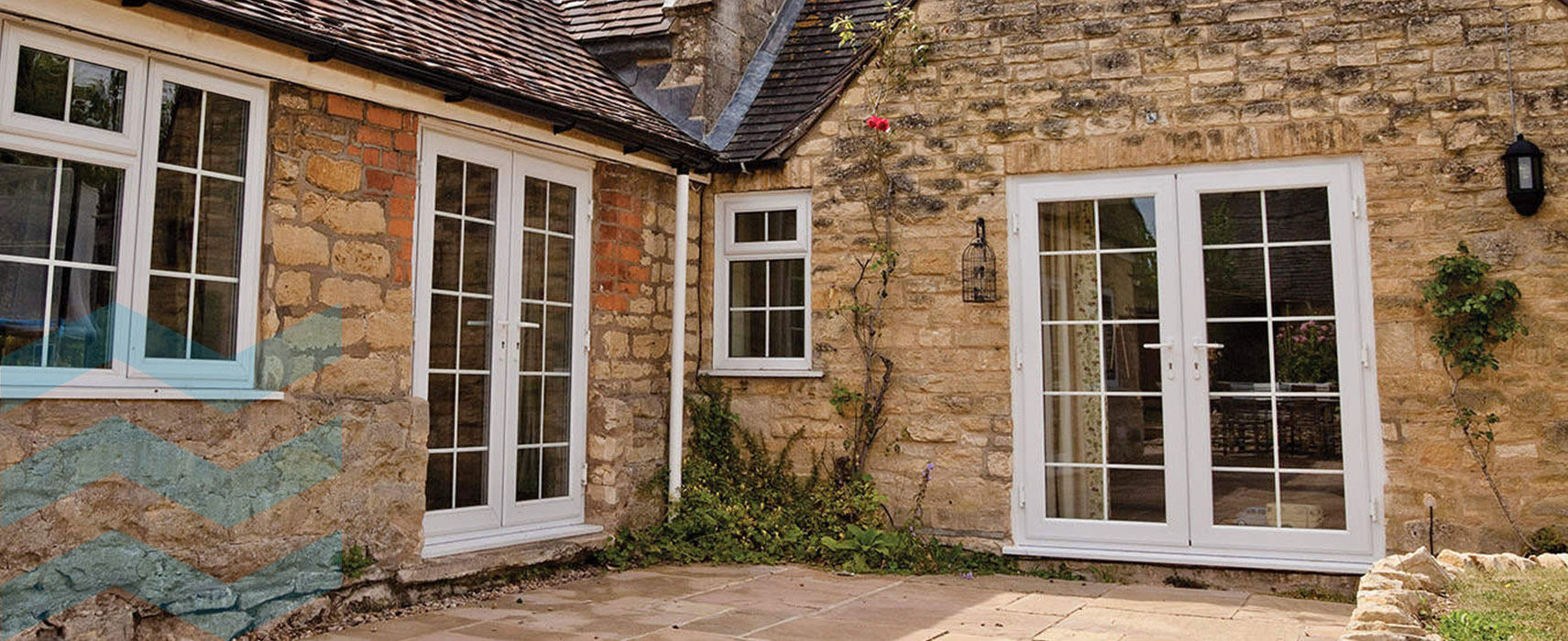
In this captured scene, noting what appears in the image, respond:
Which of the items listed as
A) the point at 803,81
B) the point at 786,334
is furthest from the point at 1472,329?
the point at 803,81

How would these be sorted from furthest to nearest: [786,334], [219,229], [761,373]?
[786,334] → [761,373] → [219,229]

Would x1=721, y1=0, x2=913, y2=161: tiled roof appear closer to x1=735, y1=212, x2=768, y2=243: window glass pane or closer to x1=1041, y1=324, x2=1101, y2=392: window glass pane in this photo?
x1=735, y1=212, x2=768, y2=243: window glass pane

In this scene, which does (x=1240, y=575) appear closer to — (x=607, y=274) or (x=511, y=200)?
(x=607, y=274)

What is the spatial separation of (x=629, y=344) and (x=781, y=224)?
4.67 ft

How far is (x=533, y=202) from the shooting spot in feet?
21.6

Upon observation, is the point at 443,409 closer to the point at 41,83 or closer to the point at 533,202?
the point at 533,202

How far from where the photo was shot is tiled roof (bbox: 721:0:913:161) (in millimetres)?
7645

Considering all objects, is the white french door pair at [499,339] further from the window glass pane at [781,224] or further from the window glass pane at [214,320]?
the window glass pane at [781,224]

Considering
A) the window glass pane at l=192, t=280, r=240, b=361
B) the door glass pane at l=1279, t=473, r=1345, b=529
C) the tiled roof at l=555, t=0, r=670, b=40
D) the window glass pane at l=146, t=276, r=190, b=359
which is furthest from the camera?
the tiled roof at l=555, t=0, r=670, b=40

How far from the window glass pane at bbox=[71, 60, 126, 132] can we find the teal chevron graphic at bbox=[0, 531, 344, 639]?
1.68 meters

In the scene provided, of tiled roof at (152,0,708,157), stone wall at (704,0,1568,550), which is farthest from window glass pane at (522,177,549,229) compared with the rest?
stone wall at (704,0,1568,550)

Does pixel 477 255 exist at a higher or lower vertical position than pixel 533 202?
lower

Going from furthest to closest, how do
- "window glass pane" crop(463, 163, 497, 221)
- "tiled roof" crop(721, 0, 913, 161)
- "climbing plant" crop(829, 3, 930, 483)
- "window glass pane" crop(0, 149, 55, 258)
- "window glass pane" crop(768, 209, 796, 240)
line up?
"window glass pane" crop(768, 209, 796, 240), "tiled roof" crop(721, 0, 913, 161), "climbing plant" crop(829, 3, 930, 483), "window glass pane" crop(463, 163, 497, 221), "window glass pane" crop(0, 149, 55, 258)

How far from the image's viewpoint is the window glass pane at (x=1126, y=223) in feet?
22.2
